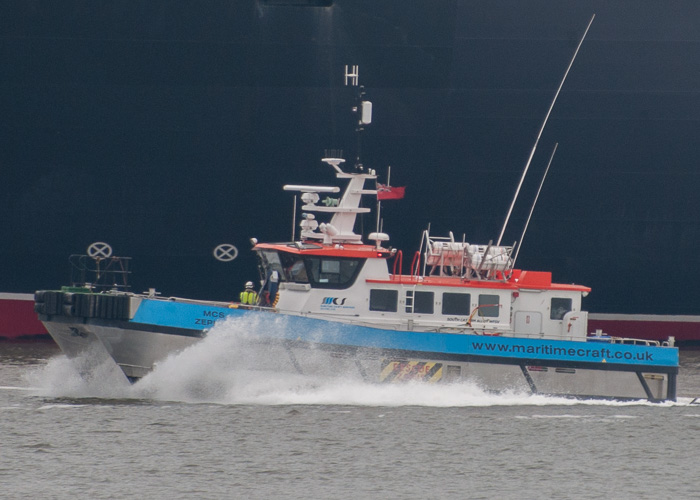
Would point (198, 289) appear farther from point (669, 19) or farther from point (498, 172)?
point (669, 19)

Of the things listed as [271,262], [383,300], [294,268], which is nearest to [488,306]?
[383,300]

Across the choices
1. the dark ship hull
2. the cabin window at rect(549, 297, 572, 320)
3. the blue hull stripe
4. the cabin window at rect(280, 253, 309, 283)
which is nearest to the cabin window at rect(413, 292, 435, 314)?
the blue hull stripe

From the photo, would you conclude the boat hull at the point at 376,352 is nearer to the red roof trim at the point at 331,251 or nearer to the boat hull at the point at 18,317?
the red roof trim at the point at 331,251

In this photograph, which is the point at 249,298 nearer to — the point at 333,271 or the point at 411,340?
the point at 333,271

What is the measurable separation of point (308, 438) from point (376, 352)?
221 centimetres

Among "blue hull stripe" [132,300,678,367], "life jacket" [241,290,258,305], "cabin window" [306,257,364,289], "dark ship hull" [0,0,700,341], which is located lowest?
"blue hull stripe" [132,300,678,367]

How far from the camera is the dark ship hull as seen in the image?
21.7 meters

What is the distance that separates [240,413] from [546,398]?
483 centimetres

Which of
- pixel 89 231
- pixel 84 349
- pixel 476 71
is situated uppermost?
pixel 476 71

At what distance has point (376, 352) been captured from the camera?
657 inches

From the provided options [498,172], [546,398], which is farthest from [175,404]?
[498,172]

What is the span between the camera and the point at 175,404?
1655 centimetres

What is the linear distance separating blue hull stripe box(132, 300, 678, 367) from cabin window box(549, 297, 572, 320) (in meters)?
0.64

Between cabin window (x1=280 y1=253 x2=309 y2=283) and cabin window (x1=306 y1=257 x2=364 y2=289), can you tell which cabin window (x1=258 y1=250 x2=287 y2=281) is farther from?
cabin window (x1=306 y1=257 x2=364 y2=289)
